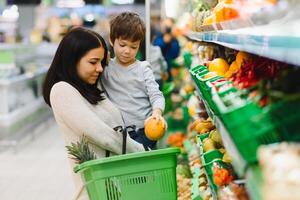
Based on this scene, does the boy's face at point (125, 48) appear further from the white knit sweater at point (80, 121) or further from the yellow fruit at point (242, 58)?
the yellow fruit at point (242, 58)

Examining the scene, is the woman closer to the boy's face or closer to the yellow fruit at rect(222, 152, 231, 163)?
the boy's face

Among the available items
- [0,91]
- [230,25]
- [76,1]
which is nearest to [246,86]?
[230,25]

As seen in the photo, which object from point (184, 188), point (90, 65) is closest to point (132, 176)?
point (90, 65)

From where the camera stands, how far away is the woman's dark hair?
321 centimetres

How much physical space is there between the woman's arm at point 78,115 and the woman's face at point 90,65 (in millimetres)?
139

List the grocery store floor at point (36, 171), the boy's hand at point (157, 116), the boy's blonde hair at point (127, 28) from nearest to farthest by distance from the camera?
the boy's hand at point (157, 116), the boy's blonde hair at point (127, 28), the grocery store floor at point (36, 171)

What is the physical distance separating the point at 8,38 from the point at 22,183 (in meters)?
6.35

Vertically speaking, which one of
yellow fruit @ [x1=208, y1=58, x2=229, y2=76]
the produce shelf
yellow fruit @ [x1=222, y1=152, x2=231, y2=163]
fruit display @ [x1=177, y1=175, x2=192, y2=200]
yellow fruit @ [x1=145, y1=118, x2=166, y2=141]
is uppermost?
the produce shelf

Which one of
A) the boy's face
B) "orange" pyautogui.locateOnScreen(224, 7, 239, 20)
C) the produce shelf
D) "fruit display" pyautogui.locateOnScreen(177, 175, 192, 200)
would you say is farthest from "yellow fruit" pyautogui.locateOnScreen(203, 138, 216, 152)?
the produce shelf

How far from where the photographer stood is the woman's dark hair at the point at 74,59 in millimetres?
3215

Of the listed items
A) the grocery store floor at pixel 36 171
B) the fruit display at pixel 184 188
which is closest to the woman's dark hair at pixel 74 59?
the fruit display at pixel 184 188

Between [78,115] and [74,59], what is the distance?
1.08ft

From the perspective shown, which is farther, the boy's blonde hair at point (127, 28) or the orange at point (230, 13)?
the boy's blonde hair at point (127, 28)

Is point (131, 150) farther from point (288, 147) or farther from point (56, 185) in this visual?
point (56, 185)
